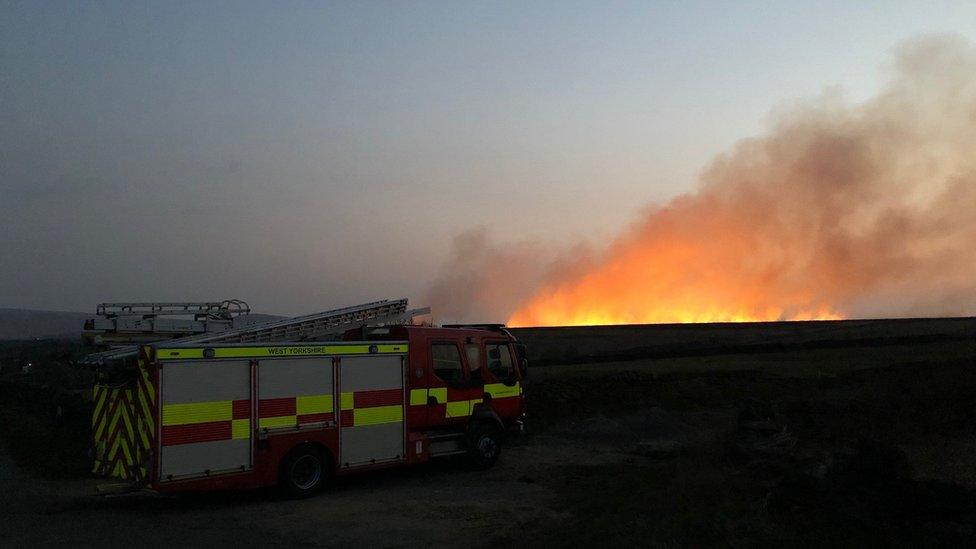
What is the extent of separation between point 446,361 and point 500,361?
4.89 feet

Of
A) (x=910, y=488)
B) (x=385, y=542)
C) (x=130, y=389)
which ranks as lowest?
(x=385, y=542)

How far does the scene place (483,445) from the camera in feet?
45.2

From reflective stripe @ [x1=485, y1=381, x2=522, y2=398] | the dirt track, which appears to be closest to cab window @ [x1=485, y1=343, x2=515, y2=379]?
reflective stripe @ [x1=485, y1=381, x2=522, y2=398]

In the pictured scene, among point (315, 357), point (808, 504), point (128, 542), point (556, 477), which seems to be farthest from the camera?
point (556, 477)

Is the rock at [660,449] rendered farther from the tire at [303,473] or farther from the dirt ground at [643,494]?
the tire at [303,473]

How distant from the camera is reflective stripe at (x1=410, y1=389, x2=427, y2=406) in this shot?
42.3 feet

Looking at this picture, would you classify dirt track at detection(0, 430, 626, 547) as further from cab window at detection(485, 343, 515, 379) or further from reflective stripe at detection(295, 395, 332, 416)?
cab window at detection(485, 343, 515, 379)

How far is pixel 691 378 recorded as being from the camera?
23.7 metres

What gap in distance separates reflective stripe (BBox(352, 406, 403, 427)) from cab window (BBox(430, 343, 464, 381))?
3.70ft

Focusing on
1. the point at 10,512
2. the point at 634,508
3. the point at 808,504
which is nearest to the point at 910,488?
the point at 808,504

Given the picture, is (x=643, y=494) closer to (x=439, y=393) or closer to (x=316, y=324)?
(x=439, y=393)

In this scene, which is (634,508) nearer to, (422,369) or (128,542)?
(422,369)

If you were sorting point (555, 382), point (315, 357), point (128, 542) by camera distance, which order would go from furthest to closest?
point (555, 382)
point (315, 357)
point (128, 542)

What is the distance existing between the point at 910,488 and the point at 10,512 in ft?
38.3
